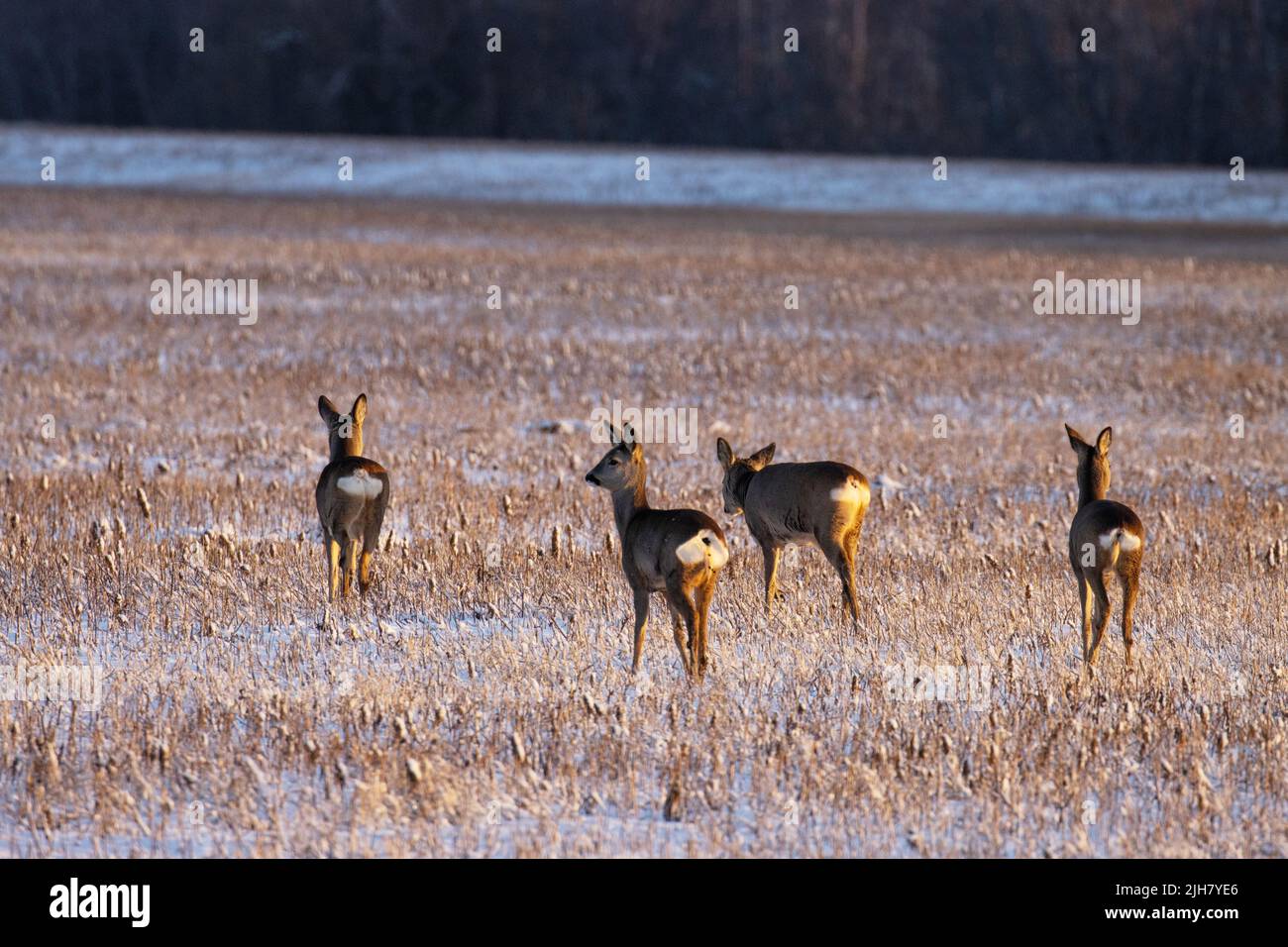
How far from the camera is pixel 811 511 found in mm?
8242

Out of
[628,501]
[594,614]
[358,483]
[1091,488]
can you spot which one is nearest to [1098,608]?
[1091,488]

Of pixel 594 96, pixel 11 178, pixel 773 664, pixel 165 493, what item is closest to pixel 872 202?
pixel 11 178

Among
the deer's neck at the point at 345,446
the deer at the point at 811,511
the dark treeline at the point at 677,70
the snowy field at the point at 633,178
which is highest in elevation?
the dark treeline at the point at 677,70

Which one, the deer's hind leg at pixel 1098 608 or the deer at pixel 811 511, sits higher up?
the deer at pixel 811 511

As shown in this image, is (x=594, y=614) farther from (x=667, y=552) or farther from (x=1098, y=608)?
(x=1098, y=608)

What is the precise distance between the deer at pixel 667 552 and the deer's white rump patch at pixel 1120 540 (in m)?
1.57

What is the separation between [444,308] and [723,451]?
56.1 ft

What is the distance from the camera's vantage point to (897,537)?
10.8 metres

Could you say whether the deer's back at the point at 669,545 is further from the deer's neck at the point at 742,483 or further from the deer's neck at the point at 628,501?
the deer's neck at the point at 742,483

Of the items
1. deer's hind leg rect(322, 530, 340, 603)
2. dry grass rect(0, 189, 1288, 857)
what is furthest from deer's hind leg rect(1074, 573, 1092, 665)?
deer's hind leg rect(322, 530, 340, 603)

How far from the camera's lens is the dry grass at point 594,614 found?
19.1ft

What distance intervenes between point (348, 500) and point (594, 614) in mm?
1358

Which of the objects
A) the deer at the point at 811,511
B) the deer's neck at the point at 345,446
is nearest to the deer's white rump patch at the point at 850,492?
the deer at the point at 811,511

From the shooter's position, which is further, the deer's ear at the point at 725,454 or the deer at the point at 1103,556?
the deer's ear at the point at 725,454
